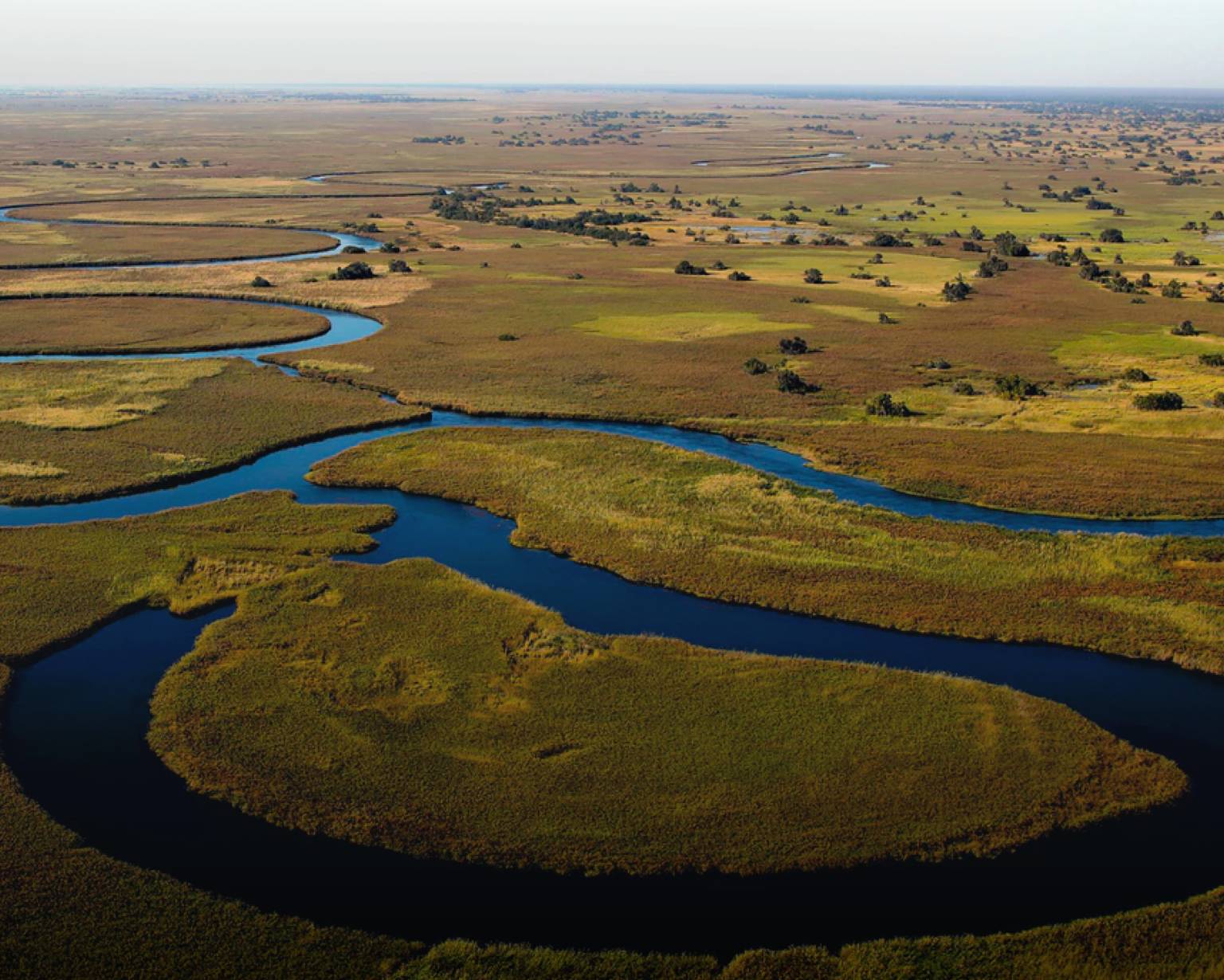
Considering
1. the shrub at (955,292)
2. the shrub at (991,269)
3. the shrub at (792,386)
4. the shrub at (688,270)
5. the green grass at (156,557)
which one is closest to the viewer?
the green grass at (156,557)

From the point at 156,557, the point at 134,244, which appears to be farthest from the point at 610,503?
the point at 134,244

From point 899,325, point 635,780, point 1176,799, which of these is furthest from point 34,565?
point 899,325

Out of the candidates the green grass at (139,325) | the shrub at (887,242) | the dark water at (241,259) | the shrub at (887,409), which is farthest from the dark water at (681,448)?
the shrub at (887,242)

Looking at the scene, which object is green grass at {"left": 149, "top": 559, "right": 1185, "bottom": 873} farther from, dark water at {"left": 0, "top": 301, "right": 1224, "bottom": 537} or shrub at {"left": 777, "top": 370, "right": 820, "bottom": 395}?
shrub at {"left": 777, "top": 370, "right": 820, "bottom": 395}

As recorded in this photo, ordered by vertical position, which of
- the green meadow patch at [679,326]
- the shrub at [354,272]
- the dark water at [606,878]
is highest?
the shrub at [354,272]

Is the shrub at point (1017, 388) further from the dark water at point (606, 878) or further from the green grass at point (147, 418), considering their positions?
the green grass at point (147, 418)

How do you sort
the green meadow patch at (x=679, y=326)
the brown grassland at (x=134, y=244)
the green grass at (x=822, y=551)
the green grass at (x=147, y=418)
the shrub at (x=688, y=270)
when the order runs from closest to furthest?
the green grass at (x=822, y=551) → the green grass at (x=147, y=418) → the green meadow patch at (x=679, y=326) → the shrub at (x=688, y=270) → the brown grassland at (x=134, y=244)

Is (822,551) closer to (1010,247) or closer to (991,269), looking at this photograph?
(991,269)

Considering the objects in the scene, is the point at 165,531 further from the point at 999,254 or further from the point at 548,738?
the point at 999,254
